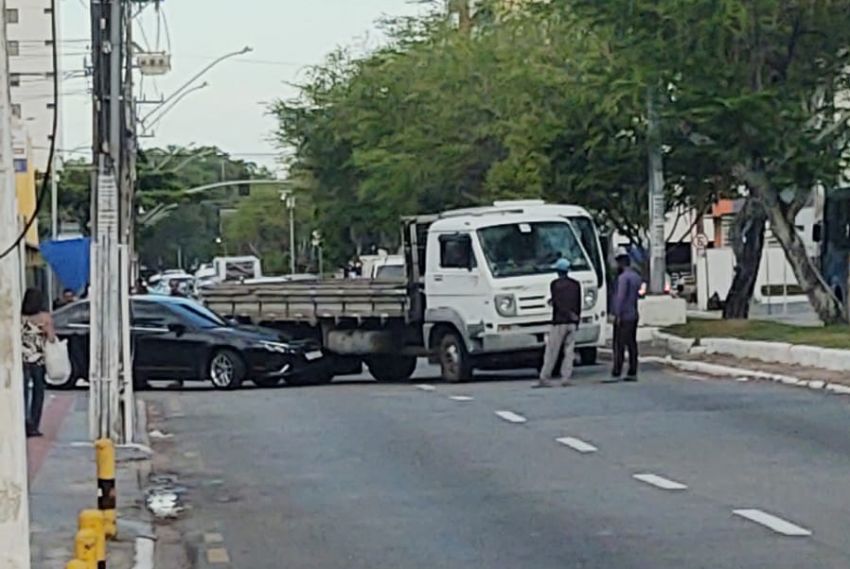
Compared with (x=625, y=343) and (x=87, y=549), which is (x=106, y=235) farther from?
(x=625, y=343)

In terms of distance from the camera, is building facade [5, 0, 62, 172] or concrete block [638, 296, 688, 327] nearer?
concrete block [638, 296, 688, 327]

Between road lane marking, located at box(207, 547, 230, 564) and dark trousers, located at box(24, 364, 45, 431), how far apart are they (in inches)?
306

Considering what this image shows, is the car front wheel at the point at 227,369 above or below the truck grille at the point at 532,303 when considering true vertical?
below

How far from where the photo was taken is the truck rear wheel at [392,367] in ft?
98.6

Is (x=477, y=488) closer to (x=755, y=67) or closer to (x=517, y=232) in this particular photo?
(x=517, y=232)

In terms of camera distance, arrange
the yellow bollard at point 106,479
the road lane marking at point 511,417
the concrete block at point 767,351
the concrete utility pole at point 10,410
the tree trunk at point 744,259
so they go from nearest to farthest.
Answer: the concrete utility pole at point 10,410 → the yellow bollard at point 106,479 → the road lane marking at point 511,417 → the concrete block at point 767,351 → the tree trunk at point 744,259

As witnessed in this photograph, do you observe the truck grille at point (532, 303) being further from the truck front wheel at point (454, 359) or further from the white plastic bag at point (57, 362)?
the white plastic bag at point (57, 362)

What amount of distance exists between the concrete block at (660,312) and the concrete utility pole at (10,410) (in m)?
28.8

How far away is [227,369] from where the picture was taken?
28.8 meters

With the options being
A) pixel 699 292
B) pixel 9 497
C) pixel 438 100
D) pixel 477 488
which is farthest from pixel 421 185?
pixel 9 497

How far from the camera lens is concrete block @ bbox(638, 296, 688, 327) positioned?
3619 centimetres

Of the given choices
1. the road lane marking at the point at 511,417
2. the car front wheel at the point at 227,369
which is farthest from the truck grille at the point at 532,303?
the road lane marking at the point at 511,417

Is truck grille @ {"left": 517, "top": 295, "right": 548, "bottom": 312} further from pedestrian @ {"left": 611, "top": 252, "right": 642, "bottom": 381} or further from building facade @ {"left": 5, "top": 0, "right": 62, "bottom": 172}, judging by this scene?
building facade @ {"left": 5, "top": 0, "right": 62, "bottom": 172}

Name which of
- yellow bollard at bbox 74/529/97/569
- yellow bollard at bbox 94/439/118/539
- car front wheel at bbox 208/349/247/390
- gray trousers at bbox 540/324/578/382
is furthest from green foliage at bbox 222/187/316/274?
yellow bollard at bbox 74/529/97/569
